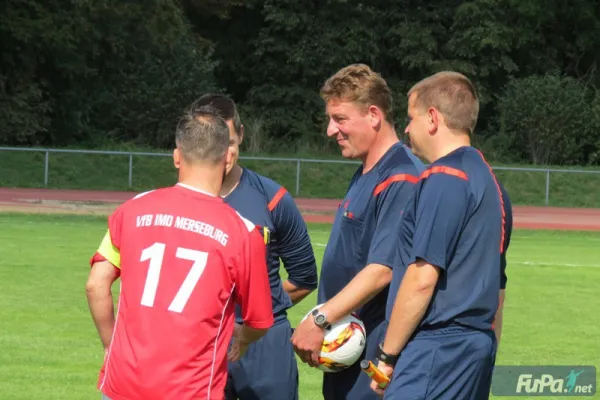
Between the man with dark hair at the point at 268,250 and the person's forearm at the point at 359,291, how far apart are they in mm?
504

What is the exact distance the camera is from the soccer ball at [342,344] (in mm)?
5527

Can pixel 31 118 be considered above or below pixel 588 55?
below

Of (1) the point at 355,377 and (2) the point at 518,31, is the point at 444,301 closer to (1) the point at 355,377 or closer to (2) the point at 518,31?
(1) the point at 355,377

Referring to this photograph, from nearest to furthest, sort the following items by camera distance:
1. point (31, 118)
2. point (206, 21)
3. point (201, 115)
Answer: point (201, 115) < point (31, 118) < point (206, 21)

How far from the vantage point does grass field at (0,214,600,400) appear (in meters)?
9.83

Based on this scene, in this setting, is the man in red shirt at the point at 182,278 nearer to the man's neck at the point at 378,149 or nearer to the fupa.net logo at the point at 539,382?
the man's neck at the point at 378,149

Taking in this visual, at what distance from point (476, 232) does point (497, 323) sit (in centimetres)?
74

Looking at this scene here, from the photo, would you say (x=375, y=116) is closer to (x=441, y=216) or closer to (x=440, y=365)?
(x=441, y=216)

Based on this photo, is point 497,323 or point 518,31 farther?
point 518,31

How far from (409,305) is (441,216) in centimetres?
40

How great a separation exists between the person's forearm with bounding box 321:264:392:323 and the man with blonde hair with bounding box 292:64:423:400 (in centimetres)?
1

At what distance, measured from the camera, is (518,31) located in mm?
49688

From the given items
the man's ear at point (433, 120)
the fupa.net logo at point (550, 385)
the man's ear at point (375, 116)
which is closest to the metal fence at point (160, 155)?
the fupa.net logo at point (550, 385)

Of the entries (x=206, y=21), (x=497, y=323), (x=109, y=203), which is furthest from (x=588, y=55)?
(x=497, y=323)
